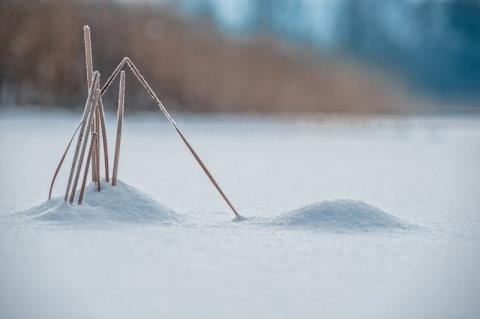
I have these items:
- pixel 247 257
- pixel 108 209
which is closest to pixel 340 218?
pixel 247 257

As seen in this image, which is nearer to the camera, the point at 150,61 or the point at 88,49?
the point at 88,49

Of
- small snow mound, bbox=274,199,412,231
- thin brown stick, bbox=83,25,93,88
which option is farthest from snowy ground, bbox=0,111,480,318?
thin brown stick, bbox=83,25,93,88

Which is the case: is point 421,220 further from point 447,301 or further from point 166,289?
point 166,289

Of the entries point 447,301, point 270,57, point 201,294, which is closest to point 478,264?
point 447,301

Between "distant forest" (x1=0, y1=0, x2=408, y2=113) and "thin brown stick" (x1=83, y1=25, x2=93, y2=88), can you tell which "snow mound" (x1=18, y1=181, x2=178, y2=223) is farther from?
"distant forest" (x1=0, y1=0, x2=408, y2=113)

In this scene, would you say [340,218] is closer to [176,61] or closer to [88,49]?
[88,49]

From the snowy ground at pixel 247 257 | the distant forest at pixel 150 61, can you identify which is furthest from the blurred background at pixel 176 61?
the snowy ground at pixel 247 257

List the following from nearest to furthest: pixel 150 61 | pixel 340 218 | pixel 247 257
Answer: pixel 247 257
pixel 340 218
pixel 150 61

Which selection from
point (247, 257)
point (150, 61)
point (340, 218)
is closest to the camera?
point (247, 257)

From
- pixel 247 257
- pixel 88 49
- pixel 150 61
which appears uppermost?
pixel 150 61
